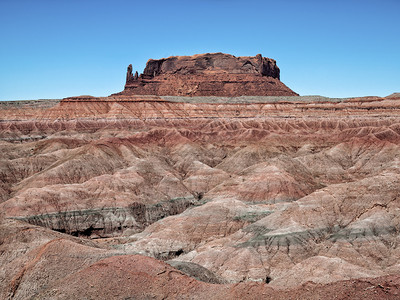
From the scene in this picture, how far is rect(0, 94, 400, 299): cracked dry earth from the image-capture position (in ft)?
92.1

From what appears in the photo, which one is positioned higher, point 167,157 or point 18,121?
point 18,121

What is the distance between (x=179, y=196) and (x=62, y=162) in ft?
90.1

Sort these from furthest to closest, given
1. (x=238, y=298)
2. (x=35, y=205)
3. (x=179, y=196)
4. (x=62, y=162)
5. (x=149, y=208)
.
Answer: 1. (x=62, y=162)
2. (x=179, y=196)
3. (x=149, y=208)
4. (x=35, y=205)
5. (x=238, y=298)

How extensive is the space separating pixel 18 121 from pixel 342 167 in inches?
4285

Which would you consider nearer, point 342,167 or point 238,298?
point 238,298

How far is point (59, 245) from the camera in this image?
3534cm

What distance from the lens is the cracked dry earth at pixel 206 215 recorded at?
92.1 ft

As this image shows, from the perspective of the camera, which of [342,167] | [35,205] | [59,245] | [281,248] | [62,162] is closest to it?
[59,245]

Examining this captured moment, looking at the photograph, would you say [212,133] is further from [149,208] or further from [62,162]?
[149,208]

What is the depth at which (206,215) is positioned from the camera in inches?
2223

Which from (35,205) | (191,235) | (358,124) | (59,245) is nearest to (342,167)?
(358,124)

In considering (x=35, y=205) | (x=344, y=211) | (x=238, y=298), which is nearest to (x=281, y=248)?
(x=344, y=211)

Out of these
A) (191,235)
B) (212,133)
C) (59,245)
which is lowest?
(191,235)

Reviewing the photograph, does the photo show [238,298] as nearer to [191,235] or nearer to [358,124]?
[191,235]
